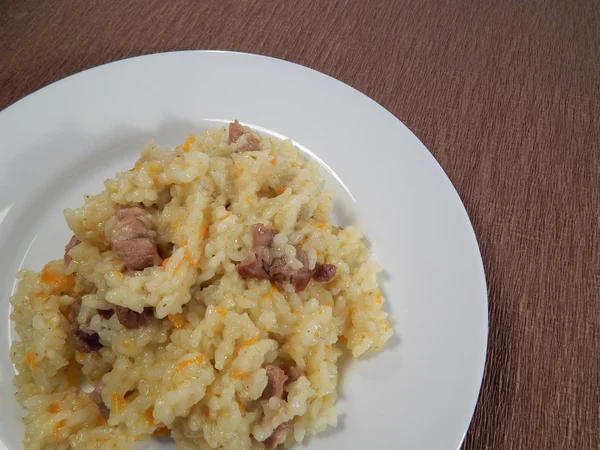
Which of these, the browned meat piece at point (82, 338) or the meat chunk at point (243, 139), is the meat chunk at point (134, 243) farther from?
A: the meat chunk at point (243, 139)

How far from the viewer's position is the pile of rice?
1.31 meters

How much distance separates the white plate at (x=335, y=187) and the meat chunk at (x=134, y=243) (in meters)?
0.49

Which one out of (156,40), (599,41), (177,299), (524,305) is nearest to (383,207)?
(524,305)

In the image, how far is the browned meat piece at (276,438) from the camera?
4.38 ft

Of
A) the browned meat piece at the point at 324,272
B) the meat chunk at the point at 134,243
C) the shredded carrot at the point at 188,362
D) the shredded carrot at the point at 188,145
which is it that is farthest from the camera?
the shredded carrot at the point at 188,145

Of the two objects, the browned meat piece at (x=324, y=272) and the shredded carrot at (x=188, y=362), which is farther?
the browned meat piece at (x=324, y=272)

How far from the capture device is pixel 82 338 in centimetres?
144

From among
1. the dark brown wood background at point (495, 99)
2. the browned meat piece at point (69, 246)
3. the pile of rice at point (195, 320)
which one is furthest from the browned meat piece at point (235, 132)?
the dark brown wood background at point (495, 99)

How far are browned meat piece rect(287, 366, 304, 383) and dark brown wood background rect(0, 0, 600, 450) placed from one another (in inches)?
23.1

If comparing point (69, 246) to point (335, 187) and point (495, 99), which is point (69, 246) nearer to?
point (335, 187)

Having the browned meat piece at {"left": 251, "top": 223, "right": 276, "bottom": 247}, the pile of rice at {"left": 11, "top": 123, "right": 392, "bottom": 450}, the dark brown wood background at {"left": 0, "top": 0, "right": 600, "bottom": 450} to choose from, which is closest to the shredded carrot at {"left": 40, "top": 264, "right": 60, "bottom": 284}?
the pile of rice at {"left": 11, "top": 123, "right": 392, "bottom": 450}

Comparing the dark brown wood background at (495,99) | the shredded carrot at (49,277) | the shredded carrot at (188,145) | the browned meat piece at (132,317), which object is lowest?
the dark brown wood background at (495,99)

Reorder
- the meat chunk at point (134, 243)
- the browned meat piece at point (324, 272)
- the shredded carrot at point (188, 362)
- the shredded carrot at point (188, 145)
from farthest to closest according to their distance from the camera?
the shredded carrot at point (188, 145)
the browned meat piece at point (324, 272)
the meat chunk at point (134, 243)
the shredded carrot at point (188, 362)

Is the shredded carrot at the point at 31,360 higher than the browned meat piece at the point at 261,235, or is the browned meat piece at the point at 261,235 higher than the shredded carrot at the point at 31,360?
the shredded carrot at the point at 31,360
